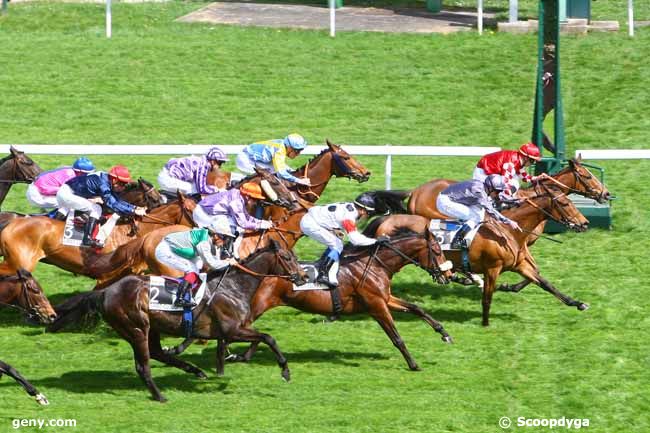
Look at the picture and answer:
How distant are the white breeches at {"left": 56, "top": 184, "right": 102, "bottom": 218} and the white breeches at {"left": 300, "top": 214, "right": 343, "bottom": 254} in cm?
228

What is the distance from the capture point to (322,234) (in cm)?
1319

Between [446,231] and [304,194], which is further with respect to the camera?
[304,194]

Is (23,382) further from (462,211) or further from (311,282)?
(462,211)

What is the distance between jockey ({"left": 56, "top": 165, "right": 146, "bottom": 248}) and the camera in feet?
46.2

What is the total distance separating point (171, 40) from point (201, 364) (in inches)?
535

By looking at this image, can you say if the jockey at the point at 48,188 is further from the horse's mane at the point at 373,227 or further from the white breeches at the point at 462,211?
the white breeches at the point at 462,211

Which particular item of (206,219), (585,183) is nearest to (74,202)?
(206,219)

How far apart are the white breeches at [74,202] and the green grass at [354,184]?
1.25 metres

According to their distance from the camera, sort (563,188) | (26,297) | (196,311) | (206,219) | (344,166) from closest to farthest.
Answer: (196,311) < (26,297) < (206,219) < (563,188) < (344,166)

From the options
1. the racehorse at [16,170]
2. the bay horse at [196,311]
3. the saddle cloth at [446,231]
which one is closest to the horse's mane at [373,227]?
the saddle cloth at [446,231]

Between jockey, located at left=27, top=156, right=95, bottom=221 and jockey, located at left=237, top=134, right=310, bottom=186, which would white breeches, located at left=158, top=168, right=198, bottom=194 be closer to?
jockey, located at left=237, top=134, right=310, bottom=186

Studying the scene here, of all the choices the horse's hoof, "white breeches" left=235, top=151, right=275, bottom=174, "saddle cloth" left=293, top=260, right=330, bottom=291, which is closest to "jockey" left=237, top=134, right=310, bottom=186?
"white breeches" left=235, top=151, right=275, bottom=174

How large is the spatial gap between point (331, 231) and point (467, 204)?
200cm

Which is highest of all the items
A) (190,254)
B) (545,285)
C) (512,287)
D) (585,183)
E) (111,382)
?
(585,183)
